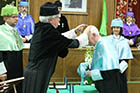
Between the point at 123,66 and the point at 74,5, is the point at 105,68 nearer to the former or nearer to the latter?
the point at 123,66

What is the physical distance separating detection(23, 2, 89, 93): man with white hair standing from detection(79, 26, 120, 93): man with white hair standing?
71cm

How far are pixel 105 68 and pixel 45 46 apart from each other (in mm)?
1141

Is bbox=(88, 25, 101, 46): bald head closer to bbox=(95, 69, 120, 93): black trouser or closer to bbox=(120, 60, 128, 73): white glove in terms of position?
bbox=(95, 69, 120, 93): black trouser

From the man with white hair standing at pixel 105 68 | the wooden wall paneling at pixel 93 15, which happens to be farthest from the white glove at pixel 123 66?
the wooden wall paneling at pixel 93 15

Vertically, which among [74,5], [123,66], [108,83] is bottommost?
[108,83]

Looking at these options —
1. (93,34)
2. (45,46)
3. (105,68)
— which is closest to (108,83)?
(105,68)

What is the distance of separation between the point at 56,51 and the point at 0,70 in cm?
75

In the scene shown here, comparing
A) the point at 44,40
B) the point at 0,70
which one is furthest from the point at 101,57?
the point at 0,70

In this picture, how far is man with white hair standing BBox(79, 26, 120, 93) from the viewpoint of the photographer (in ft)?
11.5

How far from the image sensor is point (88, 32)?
276 centimetres

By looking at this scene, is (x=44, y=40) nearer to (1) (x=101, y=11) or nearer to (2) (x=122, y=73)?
(2) (x=122, y=73)

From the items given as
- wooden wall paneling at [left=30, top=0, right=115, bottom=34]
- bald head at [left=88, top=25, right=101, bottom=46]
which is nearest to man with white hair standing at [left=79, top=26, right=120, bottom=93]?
bald head at [left=88, top=25, right=101, bottom=46]

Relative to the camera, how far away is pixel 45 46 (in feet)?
8.75

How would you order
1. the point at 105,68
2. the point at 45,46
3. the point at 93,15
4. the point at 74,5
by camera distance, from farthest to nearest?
the point at 93,15
the point at 74,5
the point at 105,68
the point at 45,46
